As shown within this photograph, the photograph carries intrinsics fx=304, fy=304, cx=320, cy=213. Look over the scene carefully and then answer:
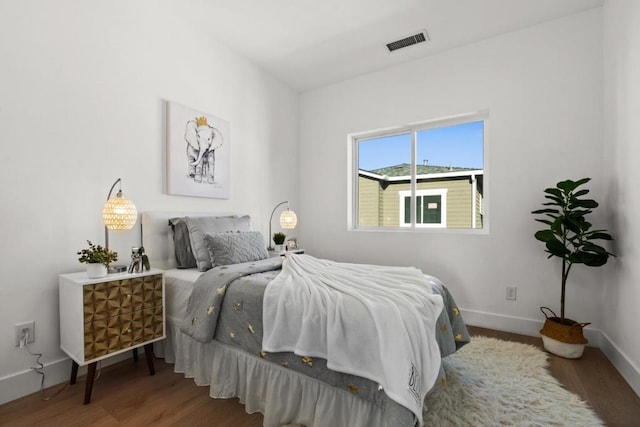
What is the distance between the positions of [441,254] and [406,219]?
2.00ft

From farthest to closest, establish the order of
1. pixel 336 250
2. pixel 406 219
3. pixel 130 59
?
pixel 336 250, pixel 406 219, pixel 130 59

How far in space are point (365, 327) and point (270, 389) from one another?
2.24 feet

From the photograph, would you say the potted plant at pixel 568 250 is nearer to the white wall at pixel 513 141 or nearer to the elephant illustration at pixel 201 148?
the white wall at pixel 513 141

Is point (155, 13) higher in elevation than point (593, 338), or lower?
higher

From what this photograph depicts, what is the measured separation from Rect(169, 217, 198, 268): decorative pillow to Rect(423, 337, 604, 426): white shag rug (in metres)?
2.02

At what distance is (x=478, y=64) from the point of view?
10.3ft

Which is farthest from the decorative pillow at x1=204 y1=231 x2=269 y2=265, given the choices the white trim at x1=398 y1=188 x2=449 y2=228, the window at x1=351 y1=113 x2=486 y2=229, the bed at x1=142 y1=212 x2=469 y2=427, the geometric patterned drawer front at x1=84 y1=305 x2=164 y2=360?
the white trim at x1=398 y1=188 x2=449 y2=228

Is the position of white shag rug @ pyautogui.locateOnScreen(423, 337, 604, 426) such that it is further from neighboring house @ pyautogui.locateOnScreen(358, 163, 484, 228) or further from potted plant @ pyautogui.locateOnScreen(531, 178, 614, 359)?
neighboring house @ pyautogui.locateOnScreen(358, 163, 484, 228)

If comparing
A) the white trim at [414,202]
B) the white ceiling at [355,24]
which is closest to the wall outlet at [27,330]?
the white ceiling at [355,24]

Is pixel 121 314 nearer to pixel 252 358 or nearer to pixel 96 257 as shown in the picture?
pixel 96 257

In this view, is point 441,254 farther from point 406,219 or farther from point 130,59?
point 130,59

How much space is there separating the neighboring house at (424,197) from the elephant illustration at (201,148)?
1932 millimetres

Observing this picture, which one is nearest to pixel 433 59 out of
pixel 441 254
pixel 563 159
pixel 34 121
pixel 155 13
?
pixel 563 159

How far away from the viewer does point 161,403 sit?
1.81 meters
